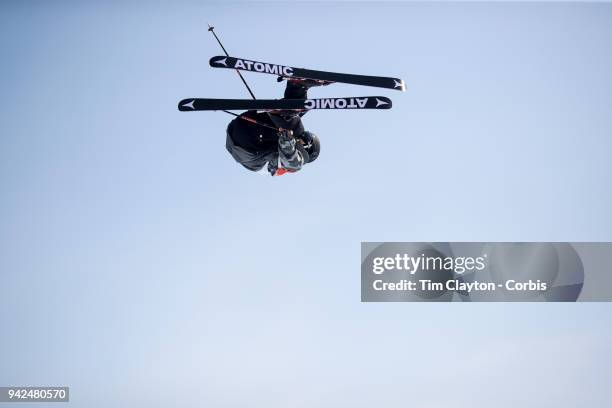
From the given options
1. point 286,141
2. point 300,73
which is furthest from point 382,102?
point 286,141

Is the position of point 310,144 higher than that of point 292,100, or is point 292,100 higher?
point 292,100

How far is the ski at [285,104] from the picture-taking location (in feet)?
17.9

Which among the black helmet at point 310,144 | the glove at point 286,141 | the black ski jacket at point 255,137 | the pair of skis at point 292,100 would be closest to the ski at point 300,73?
the pair of skis at point 292,100

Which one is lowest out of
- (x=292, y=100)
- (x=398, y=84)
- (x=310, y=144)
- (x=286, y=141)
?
(x=286, y=141)

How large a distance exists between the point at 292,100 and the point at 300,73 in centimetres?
26

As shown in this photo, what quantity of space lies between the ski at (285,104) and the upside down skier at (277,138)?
0.18 metres

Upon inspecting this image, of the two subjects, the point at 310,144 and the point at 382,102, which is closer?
the point at 382,102

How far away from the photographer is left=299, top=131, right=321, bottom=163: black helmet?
6.14 metres

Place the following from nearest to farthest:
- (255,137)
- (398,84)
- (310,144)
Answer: (398,84) < (255,137) < (310,144)

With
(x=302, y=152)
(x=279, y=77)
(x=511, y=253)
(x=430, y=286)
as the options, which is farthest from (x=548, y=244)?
(x=279, y=77)

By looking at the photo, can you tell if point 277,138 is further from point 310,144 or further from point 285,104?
point 285,104

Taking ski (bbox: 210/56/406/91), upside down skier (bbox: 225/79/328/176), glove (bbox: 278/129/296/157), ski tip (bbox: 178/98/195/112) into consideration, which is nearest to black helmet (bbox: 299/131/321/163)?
upside down skier (bbox: 225/79/328/176)

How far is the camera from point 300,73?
5.56 metres

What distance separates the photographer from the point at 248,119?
6.01 m
